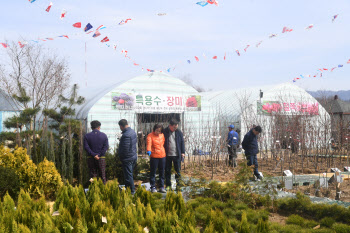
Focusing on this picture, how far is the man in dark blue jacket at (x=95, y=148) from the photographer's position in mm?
6719

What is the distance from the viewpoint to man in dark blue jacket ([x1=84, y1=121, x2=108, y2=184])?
6719mm

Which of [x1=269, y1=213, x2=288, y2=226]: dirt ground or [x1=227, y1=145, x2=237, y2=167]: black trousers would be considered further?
[x1=227, y1=145, x2=237, y2=167]: black trousers

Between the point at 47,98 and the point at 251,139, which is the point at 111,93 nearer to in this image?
the point at 47,98

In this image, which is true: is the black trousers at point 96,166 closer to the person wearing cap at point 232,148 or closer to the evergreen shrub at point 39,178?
the evergreen shrub at point 39,178

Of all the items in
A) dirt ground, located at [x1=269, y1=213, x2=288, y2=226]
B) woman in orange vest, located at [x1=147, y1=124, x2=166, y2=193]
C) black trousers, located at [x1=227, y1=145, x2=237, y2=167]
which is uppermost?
woman in orange vest, located at [x1=147, y1=124, x2=166, y2=193]

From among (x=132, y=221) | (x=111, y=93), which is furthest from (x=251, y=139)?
(x=111, y=93)

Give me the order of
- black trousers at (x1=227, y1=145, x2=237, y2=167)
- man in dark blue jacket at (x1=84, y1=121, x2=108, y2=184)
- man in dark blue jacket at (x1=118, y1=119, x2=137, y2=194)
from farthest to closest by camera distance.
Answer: black trousers at (x1=227, y1=145, x2=237, y2=167) → man in dark blue jacket at (x1=84, y1=121, x2=108, y2=184) → man in dark blue jacket at (x1=118, y1=119, x2=137, y2=194)

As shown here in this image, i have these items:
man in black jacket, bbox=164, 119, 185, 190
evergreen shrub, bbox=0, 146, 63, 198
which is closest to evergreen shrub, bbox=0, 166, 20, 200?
evergreen shrub, bbox=0, 146, 63, 198

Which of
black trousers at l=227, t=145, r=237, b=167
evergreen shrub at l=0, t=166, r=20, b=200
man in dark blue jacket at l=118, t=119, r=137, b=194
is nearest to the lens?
evergreen shrub at l=0, t=166, r=20, b=200

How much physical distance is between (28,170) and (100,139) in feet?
4.31

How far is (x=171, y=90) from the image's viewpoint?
16344 millimetres

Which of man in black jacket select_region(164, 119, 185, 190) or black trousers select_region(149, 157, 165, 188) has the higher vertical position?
man in black jacket select_region(164, 119, 185, 190)

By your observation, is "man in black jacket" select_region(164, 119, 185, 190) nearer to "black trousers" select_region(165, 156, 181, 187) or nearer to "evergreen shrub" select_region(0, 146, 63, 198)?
"black trousers" select_region(165, 156, 181, 187)

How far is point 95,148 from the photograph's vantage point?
6.75 meters
